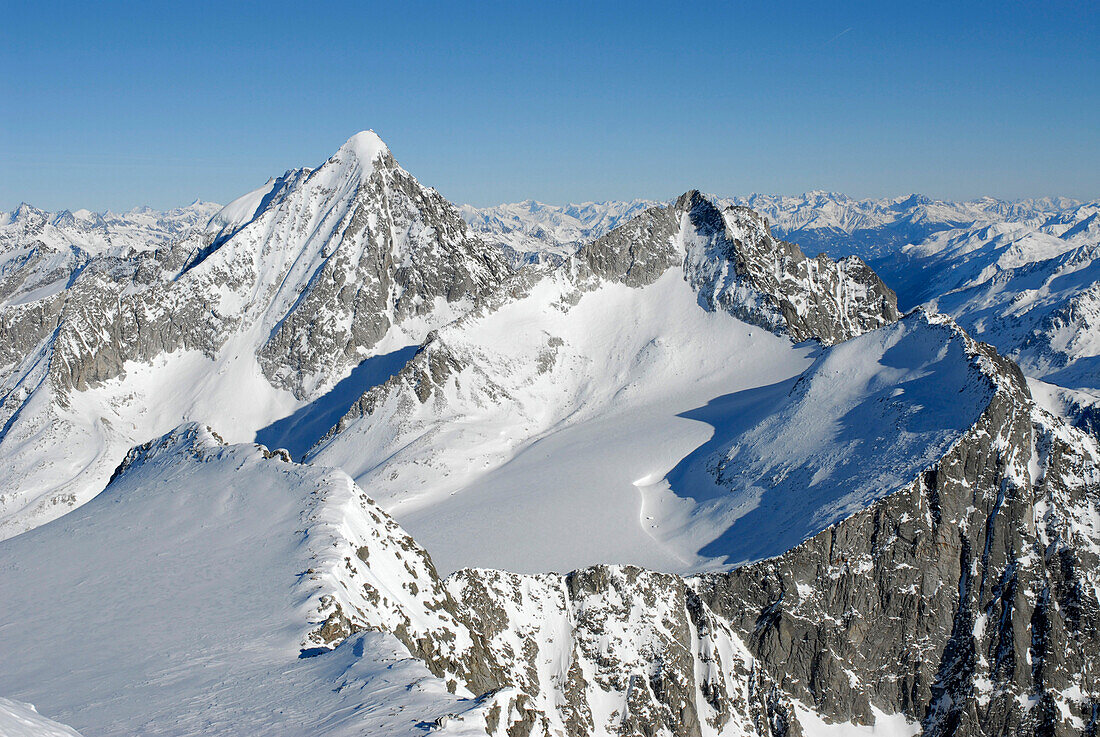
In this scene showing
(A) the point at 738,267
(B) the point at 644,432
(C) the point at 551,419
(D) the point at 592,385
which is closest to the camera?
(B) the point at 644,432

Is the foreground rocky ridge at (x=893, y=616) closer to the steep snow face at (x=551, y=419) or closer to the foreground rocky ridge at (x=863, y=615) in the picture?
the foreground rocky ridge at (x=863, y=615)

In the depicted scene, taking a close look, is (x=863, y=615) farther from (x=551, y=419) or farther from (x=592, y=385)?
(x=592, y=385)

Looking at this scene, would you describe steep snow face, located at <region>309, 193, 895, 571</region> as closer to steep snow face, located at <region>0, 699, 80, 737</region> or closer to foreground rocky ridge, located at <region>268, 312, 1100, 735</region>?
foreground rocky ridge, located at <region>268, 312, 1100, 735</region>

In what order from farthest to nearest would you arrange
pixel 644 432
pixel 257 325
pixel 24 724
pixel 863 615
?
pixel 257 325
pixel 644 432
pixel 863 615
pixel 24 724

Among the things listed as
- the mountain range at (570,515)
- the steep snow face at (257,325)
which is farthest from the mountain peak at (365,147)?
the mountain range at (570,515)

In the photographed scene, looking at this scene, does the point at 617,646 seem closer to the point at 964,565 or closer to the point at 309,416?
the point at 964,565

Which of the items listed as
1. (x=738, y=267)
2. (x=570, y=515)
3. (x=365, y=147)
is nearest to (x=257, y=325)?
(x=365, y=147)

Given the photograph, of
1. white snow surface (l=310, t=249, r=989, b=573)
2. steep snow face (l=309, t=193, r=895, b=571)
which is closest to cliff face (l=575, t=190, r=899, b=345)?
steep snow face (l=309, t=193, r=895, b=571)
